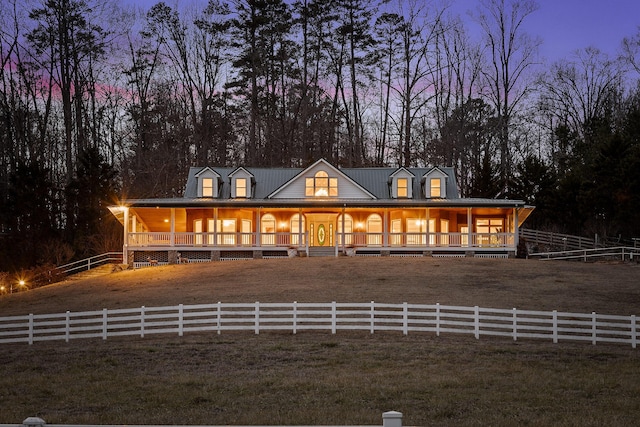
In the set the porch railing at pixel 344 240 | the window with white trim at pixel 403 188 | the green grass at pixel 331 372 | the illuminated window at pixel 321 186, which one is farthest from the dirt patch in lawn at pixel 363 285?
the window with white trim at pixel 403 188

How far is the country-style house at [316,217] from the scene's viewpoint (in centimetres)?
4284

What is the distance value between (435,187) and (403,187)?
2006 millimetres

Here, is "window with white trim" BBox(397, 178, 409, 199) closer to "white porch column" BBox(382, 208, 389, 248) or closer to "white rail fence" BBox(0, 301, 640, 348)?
"white porch column" BBox(382, 208, 389, 248)

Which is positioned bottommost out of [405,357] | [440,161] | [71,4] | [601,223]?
[405,357]

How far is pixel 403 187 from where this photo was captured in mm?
46562

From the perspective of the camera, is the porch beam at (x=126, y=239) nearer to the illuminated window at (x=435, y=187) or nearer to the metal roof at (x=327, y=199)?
the metal roof at (x=327, y=199)

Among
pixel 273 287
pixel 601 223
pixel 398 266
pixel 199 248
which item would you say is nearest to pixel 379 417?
pixel 273 287

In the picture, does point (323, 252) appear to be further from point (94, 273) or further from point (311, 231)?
point (94, 273)

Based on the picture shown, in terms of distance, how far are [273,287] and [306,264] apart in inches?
268

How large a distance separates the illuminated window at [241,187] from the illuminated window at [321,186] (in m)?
3.94

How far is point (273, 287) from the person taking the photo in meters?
31.6

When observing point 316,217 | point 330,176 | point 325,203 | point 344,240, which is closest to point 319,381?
point 325,203

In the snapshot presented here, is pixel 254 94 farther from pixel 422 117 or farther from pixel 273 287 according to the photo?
pixel 273 287

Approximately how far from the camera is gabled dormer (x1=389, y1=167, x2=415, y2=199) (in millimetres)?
46406
